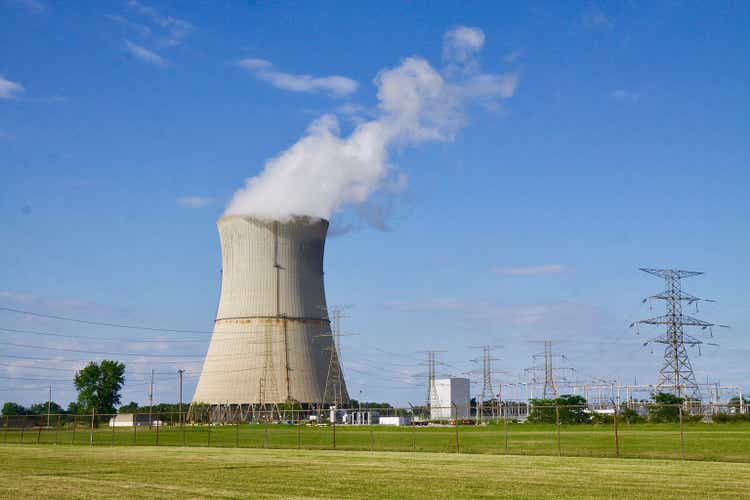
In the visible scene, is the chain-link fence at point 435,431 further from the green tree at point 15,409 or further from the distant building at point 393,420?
the green tree at point 15,409

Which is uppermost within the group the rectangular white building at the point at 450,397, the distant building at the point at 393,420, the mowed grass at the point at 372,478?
the rectangular white building at the point at 450,397

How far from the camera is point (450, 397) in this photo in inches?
3177

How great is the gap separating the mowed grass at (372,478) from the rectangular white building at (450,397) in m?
57.9

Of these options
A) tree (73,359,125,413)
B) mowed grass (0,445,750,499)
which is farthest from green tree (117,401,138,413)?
mowed grass (0,445,750,499)

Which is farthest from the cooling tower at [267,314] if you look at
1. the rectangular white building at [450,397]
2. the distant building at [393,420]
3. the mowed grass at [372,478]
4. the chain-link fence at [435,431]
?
the mowed grass at [372,478]

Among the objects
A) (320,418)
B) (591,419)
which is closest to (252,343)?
(320,418)

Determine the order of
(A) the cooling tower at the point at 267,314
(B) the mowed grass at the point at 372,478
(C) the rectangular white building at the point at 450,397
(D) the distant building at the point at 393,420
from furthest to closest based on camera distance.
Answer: (C) the rectangular white building at the point at 450,397 < (D) the distant building at the point at 393,420 < (A) the cooling tower at the point at 267,314 < (B) the mowed grass at the point at 372,478

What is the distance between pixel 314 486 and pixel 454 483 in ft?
7.90

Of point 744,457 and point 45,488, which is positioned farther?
point 744,457

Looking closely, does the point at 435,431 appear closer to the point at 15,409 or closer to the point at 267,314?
the point at 267,314

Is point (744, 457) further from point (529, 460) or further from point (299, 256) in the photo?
point (299, 256)

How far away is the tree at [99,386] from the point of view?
77.8 meters

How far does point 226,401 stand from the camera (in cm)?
5516

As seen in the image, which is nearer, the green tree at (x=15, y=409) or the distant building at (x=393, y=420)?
the distant building at (x=393, y=420)
